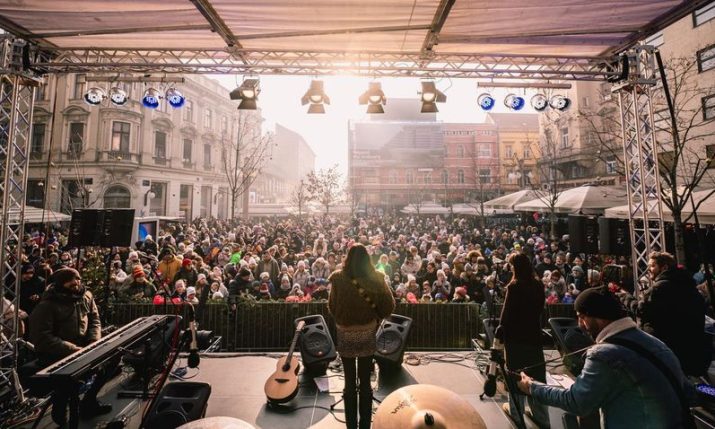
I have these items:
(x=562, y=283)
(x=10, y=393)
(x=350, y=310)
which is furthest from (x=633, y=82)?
(x=10, y=393)

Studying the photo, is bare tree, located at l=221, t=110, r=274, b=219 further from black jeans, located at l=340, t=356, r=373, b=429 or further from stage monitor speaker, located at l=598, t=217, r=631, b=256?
stage monitor speaker, located at l=598, t=217, r=631, b=256

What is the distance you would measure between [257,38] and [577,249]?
7103 mm

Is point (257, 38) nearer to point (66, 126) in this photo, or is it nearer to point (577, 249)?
point (577, 249)

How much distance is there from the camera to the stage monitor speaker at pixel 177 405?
321 cm

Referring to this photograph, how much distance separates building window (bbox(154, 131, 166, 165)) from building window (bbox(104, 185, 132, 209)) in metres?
3.75

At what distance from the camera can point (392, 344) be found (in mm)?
5141

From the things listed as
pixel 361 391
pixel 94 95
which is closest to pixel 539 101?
pixel 361 391

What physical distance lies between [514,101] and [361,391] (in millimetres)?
6889

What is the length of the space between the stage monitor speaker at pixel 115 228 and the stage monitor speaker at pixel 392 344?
503 cm

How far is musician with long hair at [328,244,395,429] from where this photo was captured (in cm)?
314

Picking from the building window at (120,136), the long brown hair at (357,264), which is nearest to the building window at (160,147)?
the building window at (120,136)

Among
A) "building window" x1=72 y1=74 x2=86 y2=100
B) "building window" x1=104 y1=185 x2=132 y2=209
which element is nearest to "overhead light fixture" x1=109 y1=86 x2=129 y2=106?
"building window" x1=104 y1=185 x2=132 y2=209

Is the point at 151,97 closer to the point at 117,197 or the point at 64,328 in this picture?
the point at 64,328

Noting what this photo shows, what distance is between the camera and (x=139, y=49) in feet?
19.1
